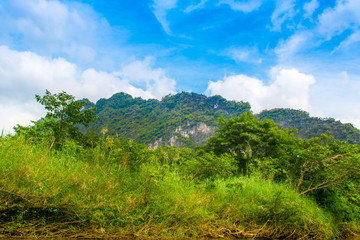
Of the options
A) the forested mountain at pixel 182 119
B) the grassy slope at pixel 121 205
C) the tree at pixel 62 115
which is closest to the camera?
the grassy slope at pixel 121 205

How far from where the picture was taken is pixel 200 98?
14912cm

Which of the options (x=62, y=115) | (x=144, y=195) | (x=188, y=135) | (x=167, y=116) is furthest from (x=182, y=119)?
(x=144, y=195)

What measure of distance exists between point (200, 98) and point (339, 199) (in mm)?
144848

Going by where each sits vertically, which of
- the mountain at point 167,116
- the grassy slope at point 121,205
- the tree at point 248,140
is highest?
the mountain at point 167,116

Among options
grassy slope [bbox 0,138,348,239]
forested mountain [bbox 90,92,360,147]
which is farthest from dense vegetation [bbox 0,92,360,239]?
forested mountain [bbox 90,92,360,147]

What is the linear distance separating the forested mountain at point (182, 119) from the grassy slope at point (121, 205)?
63.1m

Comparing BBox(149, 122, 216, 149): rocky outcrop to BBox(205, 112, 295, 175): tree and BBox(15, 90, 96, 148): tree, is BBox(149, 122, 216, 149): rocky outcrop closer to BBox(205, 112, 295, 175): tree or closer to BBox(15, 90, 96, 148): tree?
BBox(205, 112, 295, 175): tree

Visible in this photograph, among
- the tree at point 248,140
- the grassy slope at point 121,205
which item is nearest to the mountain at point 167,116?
the tree at point 248,140

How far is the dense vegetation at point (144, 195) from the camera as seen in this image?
9.50 ft

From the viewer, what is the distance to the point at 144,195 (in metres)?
3.62

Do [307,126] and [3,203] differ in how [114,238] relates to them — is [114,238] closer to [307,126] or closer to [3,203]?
[3,203]

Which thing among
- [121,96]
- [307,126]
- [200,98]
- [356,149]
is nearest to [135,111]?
[121,96]

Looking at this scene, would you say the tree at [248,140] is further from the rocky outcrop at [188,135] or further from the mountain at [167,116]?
the rocky outcrop at [188,135]

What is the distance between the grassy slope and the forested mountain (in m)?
63.1
